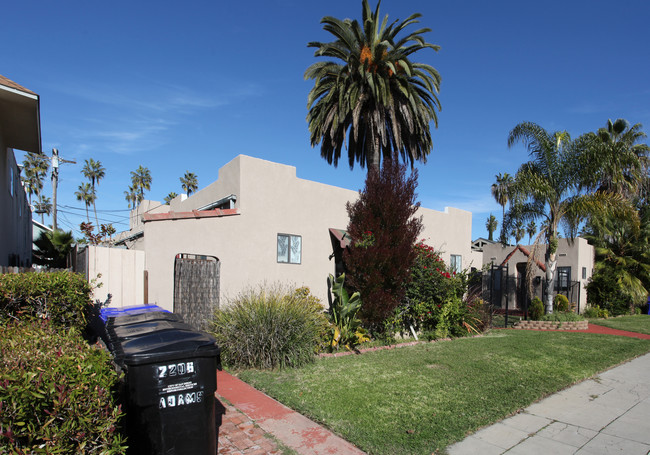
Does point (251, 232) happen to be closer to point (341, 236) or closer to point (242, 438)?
point (341, 236)

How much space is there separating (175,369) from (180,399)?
0.86ft

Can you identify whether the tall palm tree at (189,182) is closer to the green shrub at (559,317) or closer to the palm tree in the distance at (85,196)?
the palm tree in the distance at (85,196)

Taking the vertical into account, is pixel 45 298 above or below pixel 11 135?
below

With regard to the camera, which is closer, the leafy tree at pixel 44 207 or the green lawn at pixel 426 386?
the green lawn at pixel 426 386

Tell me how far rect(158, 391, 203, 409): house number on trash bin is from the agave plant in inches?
218

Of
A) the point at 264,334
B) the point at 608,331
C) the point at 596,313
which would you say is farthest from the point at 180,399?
the point at 596,313

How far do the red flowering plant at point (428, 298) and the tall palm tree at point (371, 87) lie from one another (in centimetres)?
394

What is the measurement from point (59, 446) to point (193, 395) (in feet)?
3.84

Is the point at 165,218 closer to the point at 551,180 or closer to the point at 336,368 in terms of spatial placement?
the point at 336,368

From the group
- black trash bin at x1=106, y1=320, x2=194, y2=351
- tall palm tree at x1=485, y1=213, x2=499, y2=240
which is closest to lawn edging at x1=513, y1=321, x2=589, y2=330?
black trash bin at x1=106, y1=320, x2=194, y2=351

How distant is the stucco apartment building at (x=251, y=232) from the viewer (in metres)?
9.50

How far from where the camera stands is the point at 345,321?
950cm

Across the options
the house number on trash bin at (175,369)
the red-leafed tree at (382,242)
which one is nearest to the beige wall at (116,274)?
the red-leafed tree at (382,242)

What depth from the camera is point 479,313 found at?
1243cm
